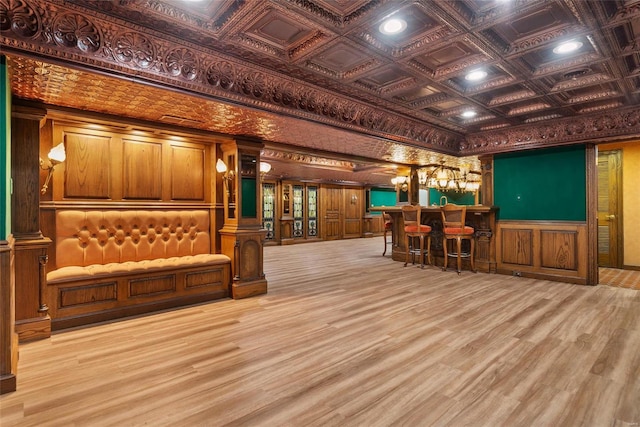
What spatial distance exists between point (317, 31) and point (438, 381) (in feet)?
9.34

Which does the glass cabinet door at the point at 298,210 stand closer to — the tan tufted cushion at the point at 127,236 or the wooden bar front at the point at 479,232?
the wooden bar front at the point at 479,232

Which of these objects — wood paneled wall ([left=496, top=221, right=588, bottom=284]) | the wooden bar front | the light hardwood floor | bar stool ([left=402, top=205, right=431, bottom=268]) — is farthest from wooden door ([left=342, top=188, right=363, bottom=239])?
the light hardwood floor

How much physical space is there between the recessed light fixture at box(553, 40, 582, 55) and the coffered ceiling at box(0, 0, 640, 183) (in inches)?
1.3

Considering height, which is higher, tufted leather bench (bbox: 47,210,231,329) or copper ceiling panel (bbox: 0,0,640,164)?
copper ceiling panel (bbox: 0,0,640,164)

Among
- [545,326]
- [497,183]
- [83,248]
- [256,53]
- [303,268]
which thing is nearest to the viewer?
[256,53]

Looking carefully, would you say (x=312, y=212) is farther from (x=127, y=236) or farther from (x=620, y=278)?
(x=620, y=278)

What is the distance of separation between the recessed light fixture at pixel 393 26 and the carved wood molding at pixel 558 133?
13.0 feet

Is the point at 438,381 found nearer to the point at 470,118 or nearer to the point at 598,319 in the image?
the point at 598,319

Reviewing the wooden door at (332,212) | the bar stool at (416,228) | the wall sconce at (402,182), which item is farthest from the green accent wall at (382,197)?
the bar stool at (416,228)

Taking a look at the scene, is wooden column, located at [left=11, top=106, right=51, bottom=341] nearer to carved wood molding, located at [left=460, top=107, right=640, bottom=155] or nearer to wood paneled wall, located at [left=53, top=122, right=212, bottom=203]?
wood paneled wall, located at [left=53, top=122, right=212, bottom=203]

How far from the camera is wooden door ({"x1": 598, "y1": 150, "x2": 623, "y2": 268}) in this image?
21.1 ft

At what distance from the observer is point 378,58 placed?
3.19m

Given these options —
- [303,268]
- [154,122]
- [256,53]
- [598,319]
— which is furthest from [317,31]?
[303,268]

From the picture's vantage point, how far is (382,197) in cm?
1512
